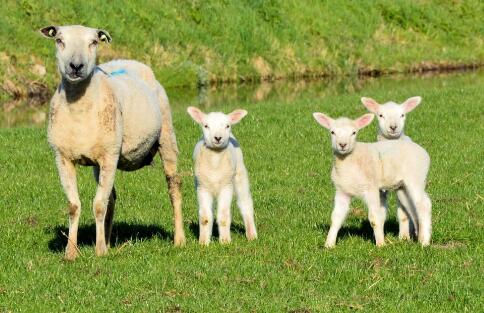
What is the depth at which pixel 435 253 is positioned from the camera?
1013 centimetres

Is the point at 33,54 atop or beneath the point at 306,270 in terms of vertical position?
atop

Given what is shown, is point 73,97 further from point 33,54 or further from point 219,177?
point 33,54

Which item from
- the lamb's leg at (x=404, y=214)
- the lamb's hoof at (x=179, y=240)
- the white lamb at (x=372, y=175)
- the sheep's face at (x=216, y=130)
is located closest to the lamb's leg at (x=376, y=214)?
the white lamb at (x=372, y=175)

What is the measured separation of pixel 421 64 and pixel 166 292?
3582 cm

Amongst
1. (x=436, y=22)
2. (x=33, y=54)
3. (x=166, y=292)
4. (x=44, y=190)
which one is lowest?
(x=166, y=292)

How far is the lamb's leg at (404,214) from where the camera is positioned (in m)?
11.0

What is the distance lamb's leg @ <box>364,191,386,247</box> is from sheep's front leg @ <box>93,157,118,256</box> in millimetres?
2645

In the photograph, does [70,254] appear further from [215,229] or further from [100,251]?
[215,229]

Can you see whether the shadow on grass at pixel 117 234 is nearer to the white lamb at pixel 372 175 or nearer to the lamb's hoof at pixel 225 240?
the lamb's hoof at pixel 225 240

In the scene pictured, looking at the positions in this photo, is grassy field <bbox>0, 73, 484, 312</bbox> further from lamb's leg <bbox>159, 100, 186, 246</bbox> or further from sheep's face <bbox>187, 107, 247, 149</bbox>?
sheep's face <bbox>187, 107, 247, 149</bbox>

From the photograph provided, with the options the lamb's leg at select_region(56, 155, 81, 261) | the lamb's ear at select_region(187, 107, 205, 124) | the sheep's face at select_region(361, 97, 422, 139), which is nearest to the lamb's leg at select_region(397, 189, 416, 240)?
the sheep's face at select_region(361, 97, 422, 139)

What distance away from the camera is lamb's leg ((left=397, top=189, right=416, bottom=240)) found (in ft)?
36.0

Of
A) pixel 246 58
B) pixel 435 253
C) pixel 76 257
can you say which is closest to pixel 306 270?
pixel 435 253

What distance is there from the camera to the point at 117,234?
39.2 ft
